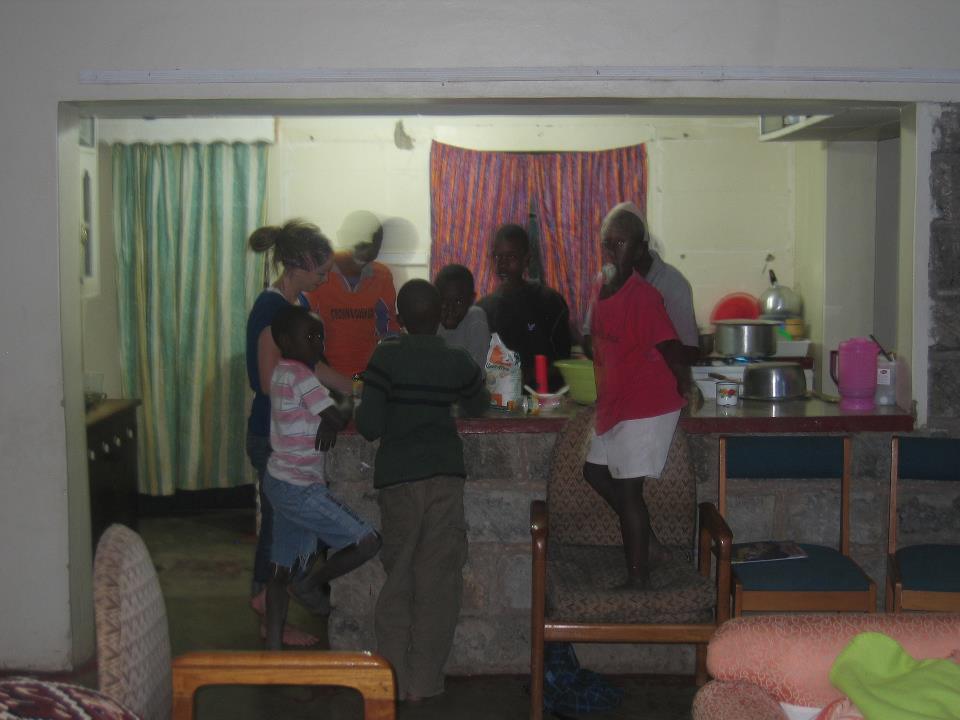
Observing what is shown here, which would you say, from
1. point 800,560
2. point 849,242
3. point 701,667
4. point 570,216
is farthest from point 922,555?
point 570,216

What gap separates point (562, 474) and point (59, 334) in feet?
6.10

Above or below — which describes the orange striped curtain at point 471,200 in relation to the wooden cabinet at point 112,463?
above

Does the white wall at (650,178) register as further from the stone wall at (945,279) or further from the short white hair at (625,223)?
the short white hair at (625,223)

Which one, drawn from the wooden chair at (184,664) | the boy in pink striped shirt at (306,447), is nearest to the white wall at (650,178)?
the boy in pink striped shirt at (306,447)

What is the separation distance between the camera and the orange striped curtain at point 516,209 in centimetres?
652

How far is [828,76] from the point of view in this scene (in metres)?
3.76

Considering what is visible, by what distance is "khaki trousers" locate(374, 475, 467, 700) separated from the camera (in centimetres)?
355

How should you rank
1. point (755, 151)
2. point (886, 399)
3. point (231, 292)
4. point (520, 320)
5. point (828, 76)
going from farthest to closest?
point (755, 151), point (231, 292), point (520, 320), point (886, 399), point (828, 76)

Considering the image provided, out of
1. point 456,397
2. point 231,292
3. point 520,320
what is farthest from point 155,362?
point 456,397

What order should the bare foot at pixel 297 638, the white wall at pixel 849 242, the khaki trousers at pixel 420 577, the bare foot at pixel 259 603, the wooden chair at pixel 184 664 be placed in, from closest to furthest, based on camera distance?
the wooden chair at pixel 184 664 < the khaki trousers at pixel 420 577 < the bare foot at pixel 297 638 < the bare foot at pixel 259 603 < the white wall at pixel 849 242

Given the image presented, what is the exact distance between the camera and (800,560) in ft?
11.4

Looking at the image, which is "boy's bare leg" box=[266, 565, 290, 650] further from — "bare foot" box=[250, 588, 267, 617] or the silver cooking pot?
the silver cooking pot

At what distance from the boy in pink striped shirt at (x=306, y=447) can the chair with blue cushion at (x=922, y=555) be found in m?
1.70

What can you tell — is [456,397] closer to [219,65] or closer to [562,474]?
[562,474]
